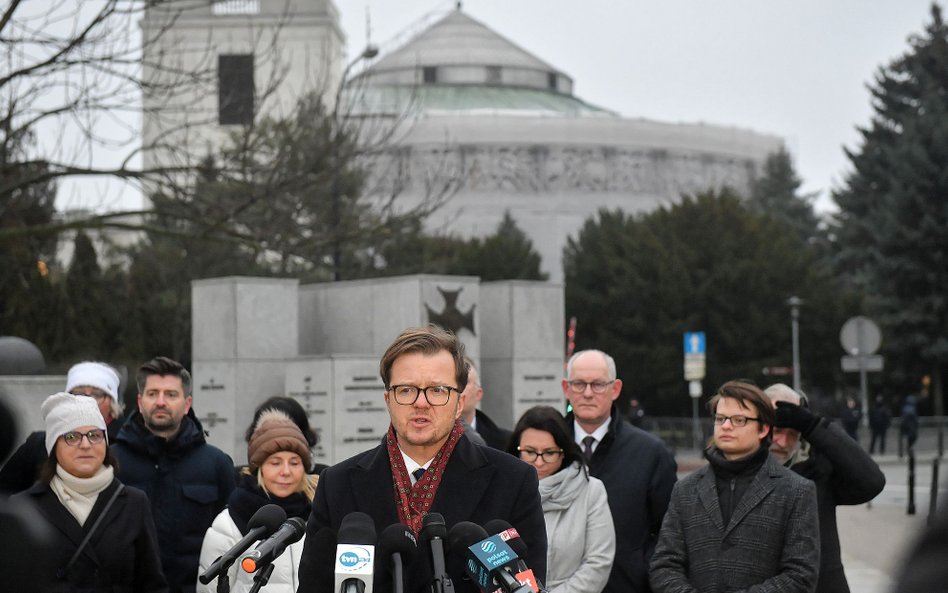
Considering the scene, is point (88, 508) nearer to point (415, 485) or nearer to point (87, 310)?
point (415, 485)

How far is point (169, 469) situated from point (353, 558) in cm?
415

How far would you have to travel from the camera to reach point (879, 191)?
5362 centimetres

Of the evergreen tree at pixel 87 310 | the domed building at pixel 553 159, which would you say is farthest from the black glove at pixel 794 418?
the domed building at pixel 553 159

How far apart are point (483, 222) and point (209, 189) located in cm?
6188

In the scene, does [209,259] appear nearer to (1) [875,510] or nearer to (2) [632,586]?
(1) [875,510]

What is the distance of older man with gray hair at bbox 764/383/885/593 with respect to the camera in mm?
6801

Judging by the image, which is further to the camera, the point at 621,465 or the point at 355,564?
the point at 621,465

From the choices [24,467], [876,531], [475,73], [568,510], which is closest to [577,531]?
[568,510]

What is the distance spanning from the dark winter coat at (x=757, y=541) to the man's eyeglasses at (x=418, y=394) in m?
2.37

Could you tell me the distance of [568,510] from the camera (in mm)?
6480

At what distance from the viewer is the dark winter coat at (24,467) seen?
258 inches

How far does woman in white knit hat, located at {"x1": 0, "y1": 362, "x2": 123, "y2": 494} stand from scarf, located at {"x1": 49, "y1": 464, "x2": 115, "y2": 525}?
593 mm

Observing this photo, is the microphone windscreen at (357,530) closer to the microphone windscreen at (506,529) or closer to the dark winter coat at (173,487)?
the microphone windscreen at (506,529)

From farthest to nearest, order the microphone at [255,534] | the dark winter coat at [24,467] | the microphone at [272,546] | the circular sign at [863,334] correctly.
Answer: the circular sign at [863,334] → the dark winter coat at [24,467] → the microphone at [255,534] → the microphone at [272,546]
